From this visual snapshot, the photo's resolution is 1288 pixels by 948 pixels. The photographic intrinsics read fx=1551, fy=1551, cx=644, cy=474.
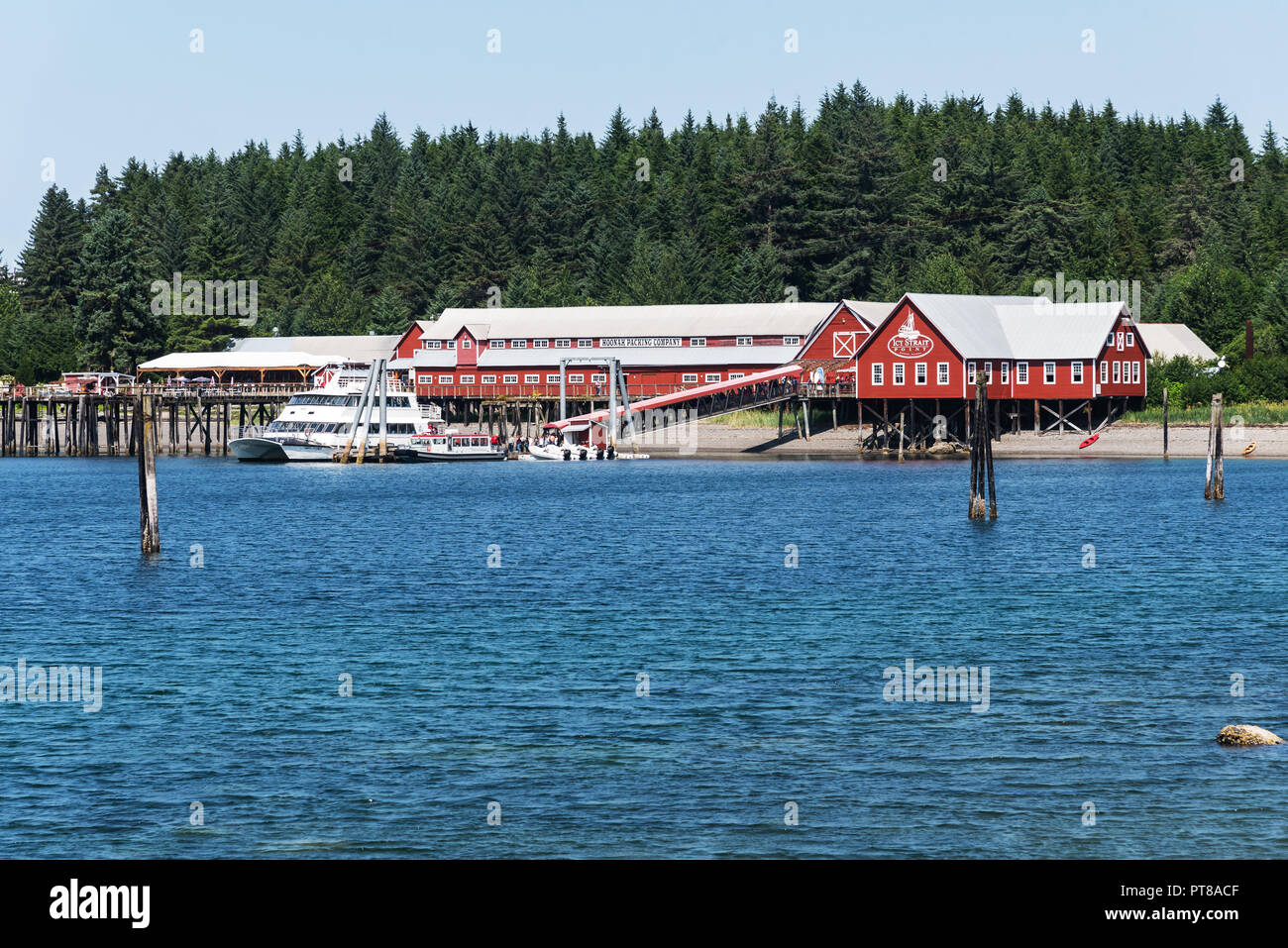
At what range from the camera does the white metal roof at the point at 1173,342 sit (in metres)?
121

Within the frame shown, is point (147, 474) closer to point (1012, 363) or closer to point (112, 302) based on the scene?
point (1012, 363)

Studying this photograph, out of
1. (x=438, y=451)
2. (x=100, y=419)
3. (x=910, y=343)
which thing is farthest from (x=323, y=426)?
(x=910, y=343)

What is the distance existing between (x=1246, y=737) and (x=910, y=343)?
84.4 metres

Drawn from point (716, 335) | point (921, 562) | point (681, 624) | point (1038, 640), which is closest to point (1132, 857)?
point (1038, 640)

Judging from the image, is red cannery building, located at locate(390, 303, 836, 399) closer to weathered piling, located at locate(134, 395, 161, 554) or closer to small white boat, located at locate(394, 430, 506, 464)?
small white boat, located at locate(394, 430, 506, 464)

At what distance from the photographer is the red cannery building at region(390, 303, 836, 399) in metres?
122

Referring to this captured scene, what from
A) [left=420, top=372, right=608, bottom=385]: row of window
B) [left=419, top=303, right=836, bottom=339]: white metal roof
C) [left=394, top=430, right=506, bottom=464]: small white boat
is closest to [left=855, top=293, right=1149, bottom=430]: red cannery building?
[left=419, top=303, right=836, bottom=339]: white metal roof

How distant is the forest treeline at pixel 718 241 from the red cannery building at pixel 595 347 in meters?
17.3

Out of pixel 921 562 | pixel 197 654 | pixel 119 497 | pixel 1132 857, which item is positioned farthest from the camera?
pixel 119 497

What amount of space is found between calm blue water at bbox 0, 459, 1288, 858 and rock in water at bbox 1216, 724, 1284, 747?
0.27 m

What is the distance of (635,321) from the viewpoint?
129 m
